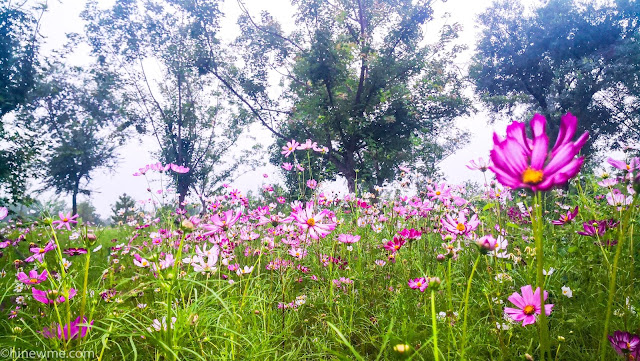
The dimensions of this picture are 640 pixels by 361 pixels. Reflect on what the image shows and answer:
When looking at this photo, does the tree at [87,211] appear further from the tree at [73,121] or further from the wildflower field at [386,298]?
the wildflower field at [386,298]

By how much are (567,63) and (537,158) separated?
47.4 ft

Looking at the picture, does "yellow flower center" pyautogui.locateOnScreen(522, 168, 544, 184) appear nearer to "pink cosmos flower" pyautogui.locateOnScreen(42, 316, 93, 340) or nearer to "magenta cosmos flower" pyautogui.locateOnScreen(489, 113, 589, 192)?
"magenta cosmos flower" pyautogui.locateOnScreen(489, 113, 589, 192)

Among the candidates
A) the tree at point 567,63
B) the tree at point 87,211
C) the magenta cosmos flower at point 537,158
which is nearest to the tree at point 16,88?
the magenta cosmos flower at point 537,158

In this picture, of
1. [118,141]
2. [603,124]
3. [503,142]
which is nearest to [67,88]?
[118,141]

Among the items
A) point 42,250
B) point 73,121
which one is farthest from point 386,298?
point 73,121

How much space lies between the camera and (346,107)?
10.4 meters

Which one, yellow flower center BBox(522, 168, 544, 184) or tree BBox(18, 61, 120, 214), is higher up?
tree BBox(18, 61, 120, 214)

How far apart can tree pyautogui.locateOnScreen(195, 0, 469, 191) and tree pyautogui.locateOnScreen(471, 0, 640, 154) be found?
2.94m

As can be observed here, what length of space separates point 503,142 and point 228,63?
13384mm

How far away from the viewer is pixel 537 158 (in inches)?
22.5

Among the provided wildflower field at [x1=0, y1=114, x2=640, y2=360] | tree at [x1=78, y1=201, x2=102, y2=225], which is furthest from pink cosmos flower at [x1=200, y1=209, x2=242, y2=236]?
tree at [x1=78, y1=201, x2=102, y2=225]

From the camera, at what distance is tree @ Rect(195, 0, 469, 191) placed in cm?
1003

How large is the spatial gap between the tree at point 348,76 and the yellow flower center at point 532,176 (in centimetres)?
933

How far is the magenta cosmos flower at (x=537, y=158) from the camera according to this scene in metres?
0.54
